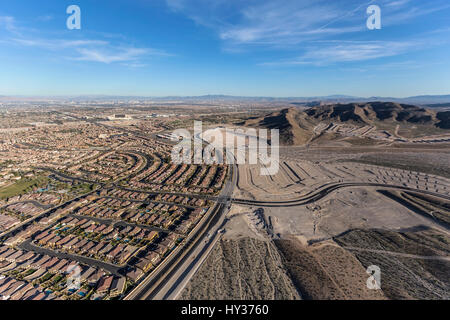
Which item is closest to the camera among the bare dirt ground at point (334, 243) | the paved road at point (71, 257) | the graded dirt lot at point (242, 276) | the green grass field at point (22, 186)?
the graded dirt lot at point (242, 276)

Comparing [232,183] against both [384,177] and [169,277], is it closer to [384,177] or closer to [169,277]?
[169,277]

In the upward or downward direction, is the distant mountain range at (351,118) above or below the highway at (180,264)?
above

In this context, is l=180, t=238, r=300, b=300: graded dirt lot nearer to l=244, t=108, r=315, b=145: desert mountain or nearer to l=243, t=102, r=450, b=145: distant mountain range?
l=244, t=108, r=315, b=145: desert mountain

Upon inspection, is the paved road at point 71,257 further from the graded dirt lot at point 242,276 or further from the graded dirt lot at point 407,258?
the graded dirt lot at point 407,258

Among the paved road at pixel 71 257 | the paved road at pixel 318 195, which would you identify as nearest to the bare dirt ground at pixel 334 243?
the paved road at pixel 318 195

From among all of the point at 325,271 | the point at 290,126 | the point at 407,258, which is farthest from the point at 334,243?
the point at 290,126

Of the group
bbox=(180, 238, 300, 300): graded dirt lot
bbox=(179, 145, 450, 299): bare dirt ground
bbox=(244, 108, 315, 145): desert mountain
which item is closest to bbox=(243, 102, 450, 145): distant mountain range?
bbox=(244, 108, 315, 145): desert mountain

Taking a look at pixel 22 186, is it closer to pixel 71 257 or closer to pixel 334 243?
pixel 71 257
